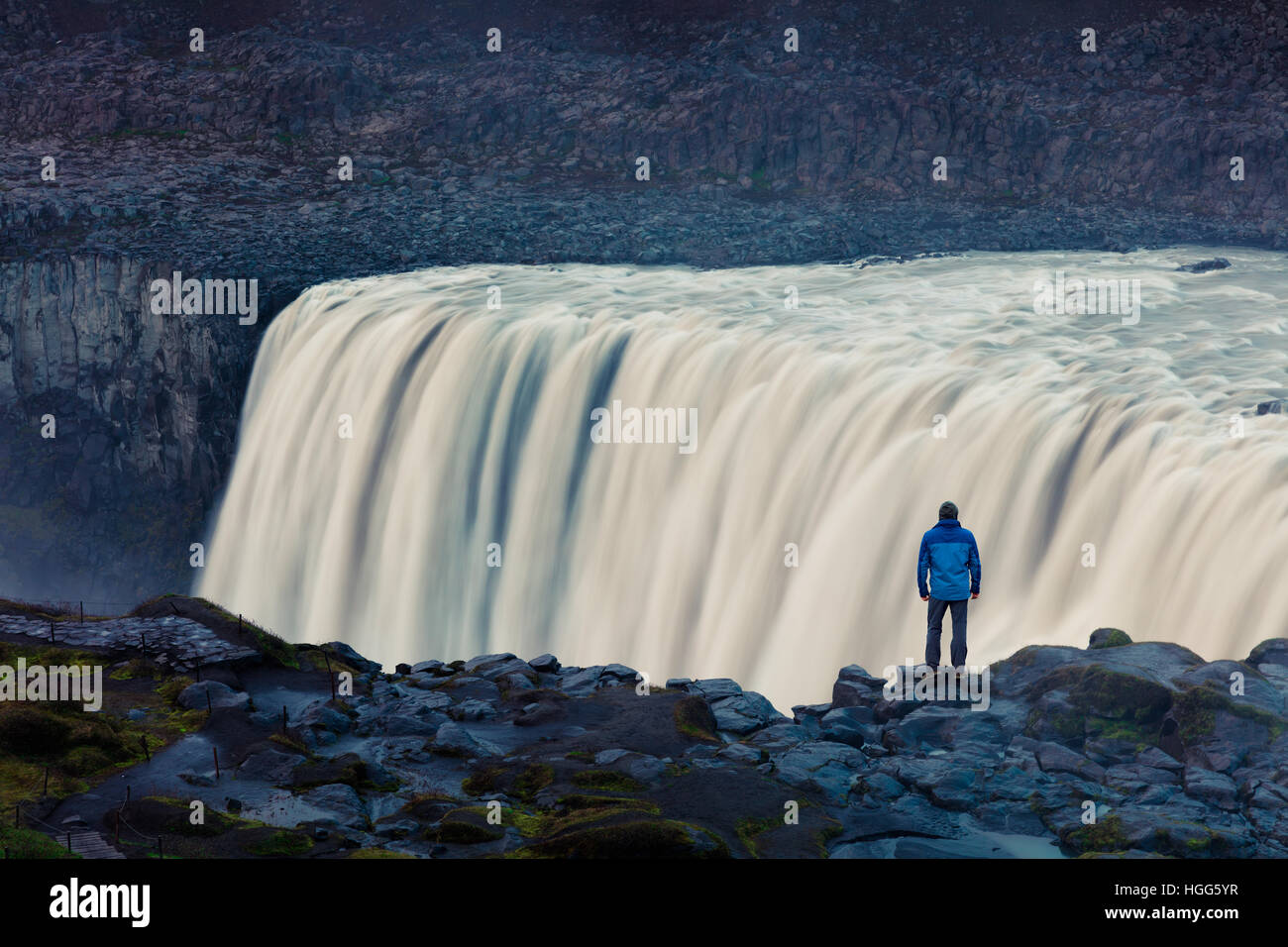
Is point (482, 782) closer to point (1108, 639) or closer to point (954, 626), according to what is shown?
point (954, 626)

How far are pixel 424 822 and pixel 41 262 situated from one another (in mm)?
34250

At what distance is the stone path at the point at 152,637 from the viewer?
1817 centimetres

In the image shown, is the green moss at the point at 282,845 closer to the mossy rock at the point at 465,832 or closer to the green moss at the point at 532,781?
the mossy rock at the point at 465,832

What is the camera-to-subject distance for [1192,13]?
54.7m

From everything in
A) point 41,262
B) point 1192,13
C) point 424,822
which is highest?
point 1192,13

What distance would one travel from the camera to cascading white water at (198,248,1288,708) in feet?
65.3

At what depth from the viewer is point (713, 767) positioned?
595 inches

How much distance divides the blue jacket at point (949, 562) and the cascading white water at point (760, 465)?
3538mm

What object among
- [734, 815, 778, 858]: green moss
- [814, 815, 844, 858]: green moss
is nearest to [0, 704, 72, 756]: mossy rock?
[734, 815, 778, 858]: green moss

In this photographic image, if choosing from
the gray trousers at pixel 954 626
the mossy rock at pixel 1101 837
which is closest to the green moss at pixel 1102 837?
the mossy rock at pixel 1101 837

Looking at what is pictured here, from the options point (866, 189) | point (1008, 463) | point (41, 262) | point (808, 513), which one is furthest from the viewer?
point (866, 189)

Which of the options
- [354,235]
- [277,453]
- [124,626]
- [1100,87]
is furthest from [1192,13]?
[124,626]

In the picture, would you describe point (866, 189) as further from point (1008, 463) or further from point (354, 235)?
point (1008, 463)

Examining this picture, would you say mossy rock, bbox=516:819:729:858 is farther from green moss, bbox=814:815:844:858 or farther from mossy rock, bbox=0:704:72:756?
mossy rock, bbox=0:704:72:756
